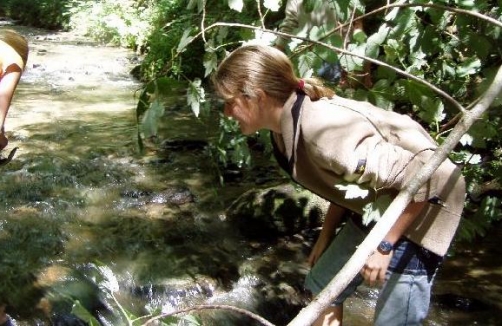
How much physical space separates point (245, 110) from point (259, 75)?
14 cm

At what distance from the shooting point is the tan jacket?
69.5 inches

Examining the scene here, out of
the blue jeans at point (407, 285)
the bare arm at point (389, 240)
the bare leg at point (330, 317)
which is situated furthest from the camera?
the bare leg at point (330, 317)

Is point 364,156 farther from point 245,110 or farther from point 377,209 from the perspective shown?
point 245,110

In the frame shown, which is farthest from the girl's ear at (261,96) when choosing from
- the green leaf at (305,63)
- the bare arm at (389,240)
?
the bare arm at (389,240)

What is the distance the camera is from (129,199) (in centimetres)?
524

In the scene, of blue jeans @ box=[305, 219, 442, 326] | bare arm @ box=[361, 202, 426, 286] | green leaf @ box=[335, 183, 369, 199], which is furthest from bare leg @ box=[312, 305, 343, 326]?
green leaf @ box=[335, 183, 369, 199]

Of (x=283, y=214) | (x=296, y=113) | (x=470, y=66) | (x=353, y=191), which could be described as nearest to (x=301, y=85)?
(x=296, y=113)

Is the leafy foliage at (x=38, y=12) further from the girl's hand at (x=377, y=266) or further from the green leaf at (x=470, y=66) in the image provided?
the girl's hand at (x=377, y=266)

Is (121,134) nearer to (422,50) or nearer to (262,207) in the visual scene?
(262,207)

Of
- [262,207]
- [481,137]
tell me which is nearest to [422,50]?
[481,137]

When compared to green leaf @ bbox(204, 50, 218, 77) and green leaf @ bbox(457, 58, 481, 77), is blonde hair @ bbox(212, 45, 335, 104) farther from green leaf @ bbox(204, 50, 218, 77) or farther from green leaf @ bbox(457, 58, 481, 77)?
green leaf @ bbox(457, 58, 481, 77)

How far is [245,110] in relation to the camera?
2.00 metres

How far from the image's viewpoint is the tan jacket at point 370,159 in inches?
69.5

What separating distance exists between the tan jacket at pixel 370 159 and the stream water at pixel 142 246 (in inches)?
45.3
